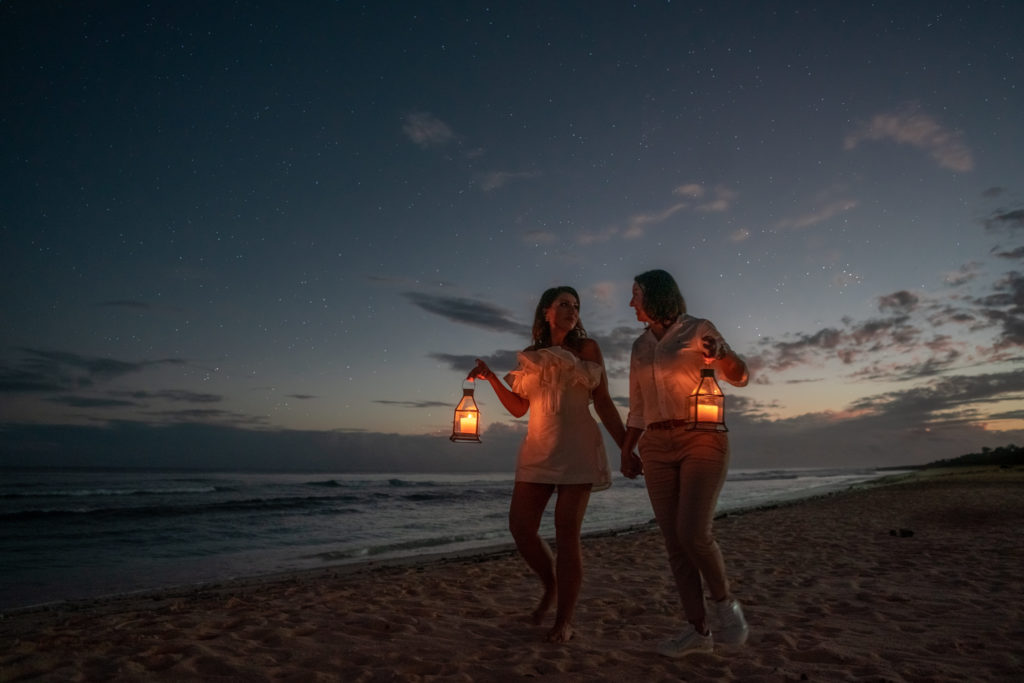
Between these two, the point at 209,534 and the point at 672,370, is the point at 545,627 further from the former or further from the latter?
the point at 209,534

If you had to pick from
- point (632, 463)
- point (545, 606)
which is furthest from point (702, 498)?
point (545, 606)

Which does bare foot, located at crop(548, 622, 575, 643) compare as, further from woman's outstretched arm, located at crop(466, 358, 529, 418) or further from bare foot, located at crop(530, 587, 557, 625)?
woman's outstretched arm, located at crop(466, 358, 529, 418)

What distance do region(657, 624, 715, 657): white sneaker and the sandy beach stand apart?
2.7 inches

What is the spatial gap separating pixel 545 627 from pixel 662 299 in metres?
2.46

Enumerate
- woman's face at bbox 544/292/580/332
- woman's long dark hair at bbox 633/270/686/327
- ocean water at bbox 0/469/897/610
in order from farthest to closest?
ocean water at bbox 0/469/897/610 < woman's face at bbox 544/292/580/332 < woman's long dark hair at bbox 633/270/686/327

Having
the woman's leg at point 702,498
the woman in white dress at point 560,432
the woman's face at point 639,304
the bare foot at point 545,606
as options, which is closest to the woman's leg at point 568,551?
the woman in white dress at point 560,432

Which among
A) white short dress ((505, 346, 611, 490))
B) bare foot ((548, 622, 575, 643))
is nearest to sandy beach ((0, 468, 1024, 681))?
bare foot ((548, 622, 575, 643))

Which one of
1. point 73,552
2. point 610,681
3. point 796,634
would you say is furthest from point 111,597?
point 796,634

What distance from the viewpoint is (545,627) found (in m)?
4.30

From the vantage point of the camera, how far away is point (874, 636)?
13.4ft

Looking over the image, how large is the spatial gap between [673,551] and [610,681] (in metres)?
0.76

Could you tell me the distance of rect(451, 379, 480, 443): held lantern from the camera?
4164mm

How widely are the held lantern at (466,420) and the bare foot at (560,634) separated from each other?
130cm

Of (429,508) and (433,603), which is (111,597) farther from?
(429,508)
